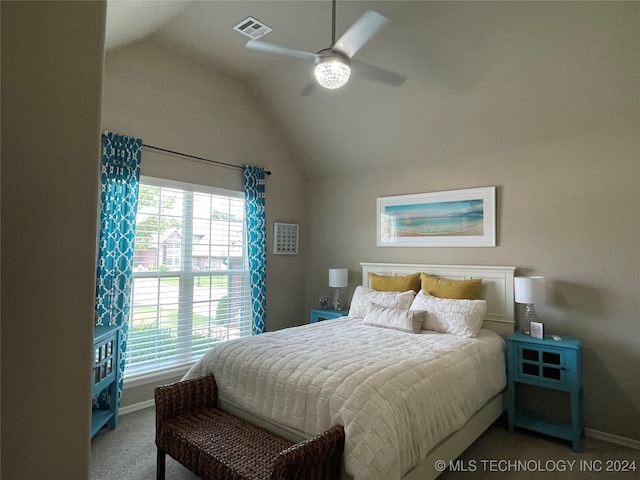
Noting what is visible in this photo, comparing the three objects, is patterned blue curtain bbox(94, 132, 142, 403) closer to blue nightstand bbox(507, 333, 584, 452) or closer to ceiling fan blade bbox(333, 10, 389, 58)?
ceiling fan blade bbox(333, 10, 389, 58)

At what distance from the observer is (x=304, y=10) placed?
2861 mm

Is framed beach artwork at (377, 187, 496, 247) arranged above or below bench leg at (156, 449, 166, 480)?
above

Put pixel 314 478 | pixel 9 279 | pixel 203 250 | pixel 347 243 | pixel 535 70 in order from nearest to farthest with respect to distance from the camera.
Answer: pixel 9 279 < pixel 314 478 < pixel 535 70 < pixel 203 250 < pixel 347 243

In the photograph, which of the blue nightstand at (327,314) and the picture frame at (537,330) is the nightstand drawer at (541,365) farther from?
the blue nightstand at (327,314)

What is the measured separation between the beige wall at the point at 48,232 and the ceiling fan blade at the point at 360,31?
5.98 ft

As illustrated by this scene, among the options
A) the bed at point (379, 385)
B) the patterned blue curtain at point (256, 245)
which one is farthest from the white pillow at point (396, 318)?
the patterned blue curtain at point (256, 245)

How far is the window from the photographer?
11.2 feet

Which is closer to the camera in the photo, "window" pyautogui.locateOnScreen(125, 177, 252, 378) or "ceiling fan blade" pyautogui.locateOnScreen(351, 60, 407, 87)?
"ceiling fan blade" pyautogui.locateOnScreen(351, 60, 407, 87)

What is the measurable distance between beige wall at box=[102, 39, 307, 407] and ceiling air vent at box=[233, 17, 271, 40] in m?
0.86

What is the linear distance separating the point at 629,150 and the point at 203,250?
410 cm

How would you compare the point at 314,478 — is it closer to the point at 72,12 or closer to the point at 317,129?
the point at 72,12

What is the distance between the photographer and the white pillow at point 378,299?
3572mm

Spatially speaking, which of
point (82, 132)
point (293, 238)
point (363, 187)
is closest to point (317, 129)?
point (363, 187)

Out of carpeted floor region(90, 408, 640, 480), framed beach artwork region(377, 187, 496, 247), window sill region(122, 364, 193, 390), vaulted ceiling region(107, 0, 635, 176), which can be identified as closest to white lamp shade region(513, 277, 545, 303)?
framed beach artwork region(377, 187, 496, 247)
